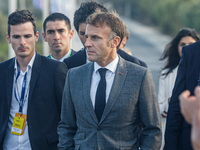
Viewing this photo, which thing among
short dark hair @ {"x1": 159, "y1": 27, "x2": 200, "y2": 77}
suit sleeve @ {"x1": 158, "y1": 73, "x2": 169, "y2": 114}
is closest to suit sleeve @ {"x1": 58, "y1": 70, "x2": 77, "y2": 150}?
suit sleeve @ {"x1": 158, "y1": 73, "x2": 169, "y2": 114}

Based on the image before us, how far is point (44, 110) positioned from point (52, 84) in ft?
0.91

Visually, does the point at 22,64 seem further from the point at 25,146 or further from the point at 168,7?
the point at 168,7

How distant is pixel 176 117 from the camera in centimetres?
363

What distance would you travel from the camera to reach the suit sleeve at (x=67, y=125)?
149 inches

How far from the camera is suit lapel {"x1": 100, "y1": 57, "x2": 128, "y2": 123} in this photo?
11.7 feet

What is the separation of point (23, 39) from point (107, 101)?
1.31m

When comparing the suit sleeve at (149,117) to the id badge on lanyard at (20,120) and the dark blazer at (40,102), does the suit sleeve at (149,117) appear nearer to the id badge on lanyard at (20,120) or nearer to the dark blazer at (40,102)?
the dark blazer at (40,102)

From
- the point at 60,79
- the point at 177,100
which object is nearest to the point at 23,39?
the point at 60,79

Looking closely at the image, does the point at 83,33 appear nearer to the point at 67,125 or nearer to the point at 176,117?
the point at 67,125

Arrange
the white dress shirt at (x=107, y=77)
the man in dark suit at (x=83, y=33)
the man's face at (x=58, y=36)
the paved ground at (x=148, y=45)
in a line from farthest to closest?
the paved ground at (x=148, y=45)
the man's face at (x=58, y=36)
the man in dark suit at (x=83, y=33)
the white dress shirt at (x=107, y=77)

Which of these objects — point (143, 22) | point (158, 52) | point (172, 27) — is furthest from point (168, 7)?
point (143, 22)

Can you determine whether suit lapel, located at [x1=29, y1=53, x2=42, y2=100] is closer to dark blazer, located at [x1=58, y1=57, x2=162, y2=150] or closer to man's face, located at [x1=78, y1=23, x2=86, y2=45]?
dark blazer, located at [x1=58, y1=57, x2=162, y2=150]

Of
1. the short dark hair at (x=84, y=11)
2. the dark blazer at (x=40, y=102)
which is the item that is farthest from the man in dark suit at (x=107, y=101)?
the short dark hair at (x=84, y=11)

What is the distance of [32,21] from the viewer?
15.0 feet
